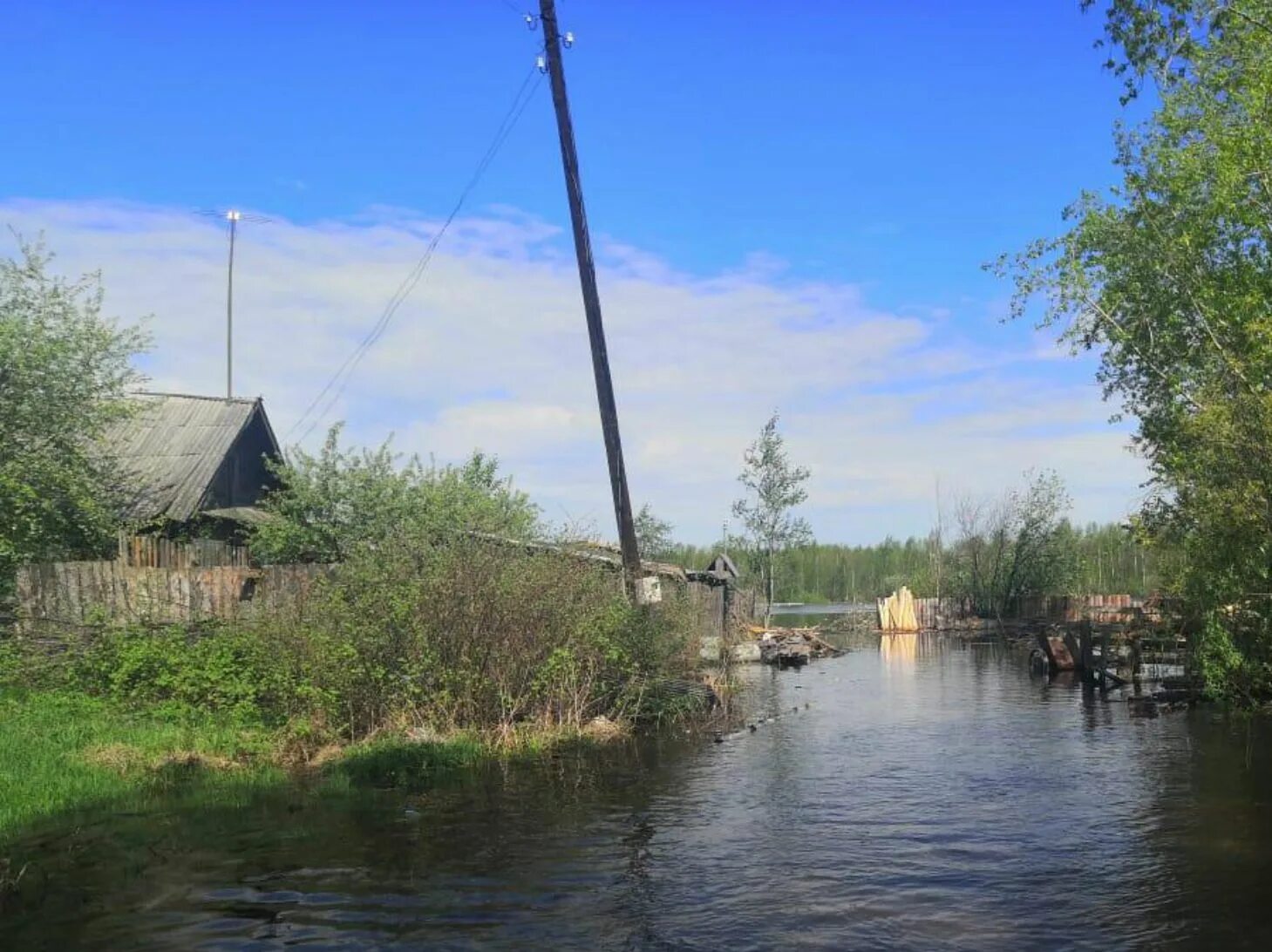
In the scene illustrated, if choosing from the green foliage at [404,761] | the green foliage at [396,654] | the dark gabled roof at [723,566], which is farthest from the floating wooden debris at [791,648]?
the green foliage at [404,761]

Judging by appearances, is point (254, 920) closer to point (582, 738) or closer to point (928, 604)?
point (582, 738)

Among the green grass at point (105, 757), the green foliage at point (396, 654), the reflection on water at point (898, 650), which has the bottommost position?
the reflection on water at point (898, 650)

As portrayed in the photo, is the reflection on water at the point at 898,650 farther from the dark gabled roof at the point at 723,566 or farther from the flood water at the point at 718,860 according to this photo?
the flood water at the point at 718,860

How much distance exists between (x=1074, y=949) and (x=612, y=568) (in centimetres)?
1172

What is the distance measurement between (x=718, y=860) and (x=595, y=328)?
10.2 meters

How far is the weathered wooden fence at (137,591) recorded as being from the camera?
16438 millimetres

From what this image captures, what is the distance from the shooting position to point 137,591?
656 inches

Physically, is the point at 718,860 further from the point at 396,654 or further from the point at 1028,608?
the point at 1028,608

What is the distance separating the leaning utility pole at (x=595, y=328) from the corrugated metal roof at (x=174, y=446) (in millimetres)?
11042

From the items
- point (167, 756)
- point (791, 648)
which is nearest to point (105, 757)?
point (167, 756)

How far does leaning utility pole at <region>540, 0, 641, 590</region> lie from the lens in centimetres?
1703

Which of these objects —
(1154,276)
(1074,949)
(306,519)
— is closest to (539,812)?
(1074,949)

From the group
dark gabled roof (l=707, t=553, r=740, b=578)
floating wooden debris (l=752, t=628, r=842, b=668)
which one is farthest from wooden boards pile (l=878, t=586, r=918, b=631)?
dark gabled roof (l=707, t=553, r=740, b=578)

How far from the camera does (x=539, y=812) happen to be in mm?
10797
